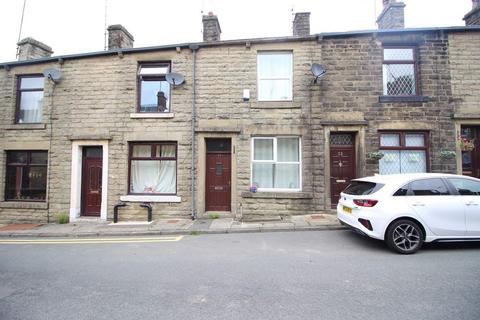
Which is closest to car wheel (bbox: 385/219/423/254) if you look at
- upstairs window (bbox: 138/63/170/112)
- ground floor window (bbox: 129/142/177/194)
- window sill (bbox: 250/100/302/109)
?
window sill (bbox: 250/100/302/109)

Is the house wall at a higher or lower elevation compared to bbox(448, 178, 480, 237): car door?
higher

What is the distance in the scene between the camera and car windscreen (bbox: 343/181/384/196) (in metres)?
5.66

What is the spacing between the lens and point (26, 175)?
10336 mm

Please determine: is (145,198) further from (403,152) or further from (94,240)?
(403,152)

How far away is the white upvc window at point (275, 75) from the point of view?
9.59 m

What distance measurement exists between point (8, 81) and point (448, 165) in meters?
17.6

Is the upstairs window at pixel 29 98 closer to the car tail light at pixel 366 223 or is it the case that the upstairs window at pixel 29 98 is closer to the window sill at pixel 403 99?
the car tail light at pixel 366 223

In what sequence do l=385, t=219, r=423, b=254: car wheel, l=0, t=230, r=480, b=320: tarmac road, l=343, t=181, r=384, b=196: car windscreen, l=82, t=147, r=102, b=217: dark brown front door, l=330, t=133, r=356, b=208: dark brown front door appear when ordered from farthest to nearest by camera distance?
l=82, t=147, r=102, b=217: dark brown front door
l=330, t=133, r=356, b=208: dark brown front door
l=343, t=181, r=384, b=196: car windscreen
l=385, t=219, r=423, b=254: car wheel
l=0, t=230, r=480, b=320: tarmac road

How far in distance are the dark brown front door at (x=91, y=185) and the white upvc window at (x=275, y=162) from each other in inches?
239

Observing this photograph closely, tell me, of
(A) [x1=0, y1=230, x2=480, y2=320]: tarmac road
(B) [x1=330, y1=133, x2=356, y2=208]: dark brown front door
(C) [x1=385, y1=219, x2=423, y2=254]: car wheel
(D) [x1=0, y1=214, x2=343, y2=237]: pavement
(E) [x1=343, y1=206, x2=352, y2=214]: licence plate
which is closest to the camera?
(A) [x1=0, y1=230, x2=480, y2=320]: tarmac road

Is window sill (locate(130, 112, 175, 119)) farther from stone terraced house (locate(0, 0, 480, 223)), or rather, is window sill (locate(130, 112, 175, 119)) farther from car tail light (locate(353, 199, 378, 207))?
car tail light (locate(353, 199, 378, 207))

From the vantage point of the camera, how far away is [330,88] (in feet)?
30.5

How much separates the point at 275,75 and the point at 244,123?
88.9 inches

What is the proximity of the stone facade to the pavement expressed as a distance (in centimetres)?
65
